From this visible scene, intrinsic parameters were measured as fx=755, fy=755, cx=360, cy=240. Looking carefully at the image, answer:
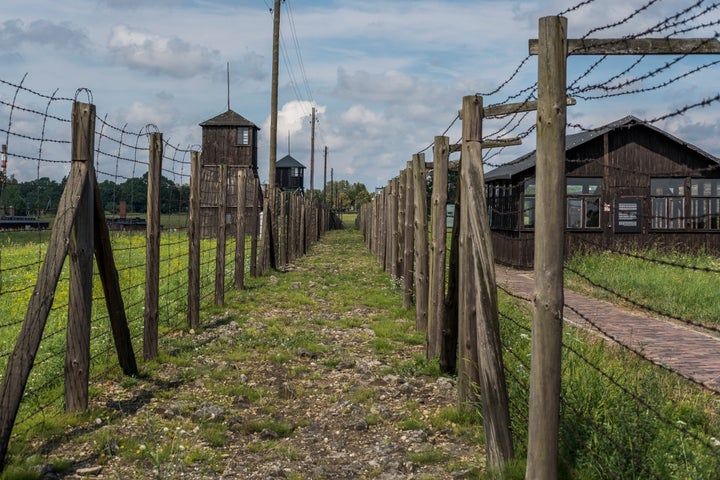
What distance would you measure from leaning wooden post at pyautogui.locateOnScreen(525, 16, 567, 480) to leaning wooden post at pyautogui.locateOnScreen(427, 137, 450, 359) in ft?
12.6

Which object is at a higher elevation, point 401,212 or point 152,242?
point 401,212

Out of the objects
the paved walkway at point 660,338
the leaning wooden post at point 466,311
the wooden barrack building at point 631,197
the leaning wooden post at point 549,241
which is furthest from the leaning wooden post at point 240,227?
the leaning wooden post at point 549,241

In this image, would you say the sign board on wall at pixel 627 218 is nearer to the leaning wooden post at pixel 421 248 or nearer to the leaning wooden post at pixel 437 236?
the leaning wooden post at pixel 421 248

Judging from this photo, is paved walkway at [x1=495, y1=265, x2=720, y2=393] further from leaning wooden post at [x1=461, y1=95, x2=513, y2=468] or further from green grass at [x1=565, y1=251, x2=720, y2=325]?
leaning wooden post at [x1=461, y1=95, x2=513, y2=468]

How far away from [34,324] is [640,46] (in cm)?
438

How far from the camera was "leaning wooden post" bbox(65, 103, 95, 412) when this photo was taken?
5.89m

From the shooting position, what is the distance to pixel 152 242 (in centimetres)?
806

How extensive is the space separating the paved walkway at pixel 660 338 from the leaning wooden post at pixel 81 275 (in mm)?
4385

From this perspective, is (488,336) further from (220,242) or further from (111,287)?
(220,242)

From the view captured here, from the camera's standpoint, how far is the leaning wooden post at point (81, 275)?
232 inches

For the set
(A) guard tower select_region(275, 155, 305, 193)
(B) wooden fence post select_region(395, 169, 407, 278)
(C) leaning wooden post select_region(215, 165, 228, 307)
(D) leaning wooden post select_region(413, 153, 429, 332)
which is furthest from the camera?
(A) guard tower select_region(275, 155, 305, 193)

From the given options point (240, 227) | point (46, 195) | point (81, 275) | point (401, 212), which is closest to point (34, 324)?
point (81, 275)

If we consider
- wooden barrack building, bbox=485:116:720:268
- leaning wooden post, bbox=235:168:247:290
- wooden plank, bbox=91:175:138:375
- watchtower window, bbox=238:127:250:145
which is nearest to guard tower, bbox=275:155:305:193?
watchtower window, bbox=238:127:250:145

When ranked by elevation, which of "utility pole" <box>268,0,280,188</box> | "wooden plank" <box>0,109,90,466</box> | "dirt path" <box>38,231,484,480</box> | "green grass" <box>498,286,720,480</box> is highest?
"utility pole" <box>268,0,280,188</box>
